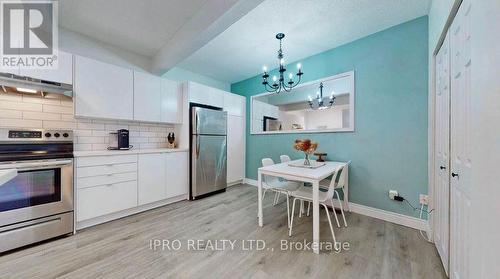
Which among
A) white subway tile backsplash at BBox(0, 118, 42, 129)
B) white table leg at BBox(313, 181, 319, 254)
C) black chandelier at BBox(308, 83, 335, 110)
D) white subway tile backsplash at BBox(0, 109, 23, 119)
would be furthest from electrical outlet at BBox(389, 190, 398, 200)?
white subway tile backsplash at BBox(0, 109, 23, 119)

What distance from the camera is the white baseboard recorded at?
2.07m

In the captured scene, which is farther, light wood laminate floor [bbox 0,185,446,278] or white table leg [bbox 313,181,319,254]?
white table leg [bbox 313,181,319,254]

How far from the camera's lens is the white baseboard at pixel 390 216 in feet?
6.78

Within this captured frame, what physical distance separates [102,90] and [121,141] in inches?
28.1

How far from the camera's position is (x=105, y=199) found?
2178 mm

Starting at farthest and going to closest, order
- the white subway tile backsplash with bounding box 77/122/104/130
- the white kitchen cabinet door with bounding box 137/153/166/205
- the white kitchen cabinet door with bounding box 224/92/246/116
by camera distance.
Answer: the white kitchen cabinet door with bounding box 224/92/246/116
the white kitchen cabinet door with bounding box 137/153/166/205
the white subway tile backsplash with bounding box 77/122/104/130

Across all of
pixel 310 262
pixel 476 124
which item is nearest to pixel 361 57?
pixel 476 124

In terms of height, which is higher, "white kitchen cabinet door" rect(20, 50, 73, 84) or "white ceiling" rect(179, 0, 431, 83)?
"white ceiling" rect(179, 0, 431, 83)

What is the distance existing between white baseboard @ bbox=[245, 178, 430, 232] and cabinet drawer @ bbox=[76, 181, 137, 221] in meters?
2.95

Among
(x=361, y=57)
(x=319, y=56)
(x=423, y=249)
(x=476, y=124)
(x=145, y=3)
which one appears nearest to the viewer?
(x=476, y=124)

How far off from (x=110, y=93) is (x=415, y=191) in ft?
13.2

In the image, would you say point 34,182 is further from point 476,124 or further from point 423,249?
point 423,249

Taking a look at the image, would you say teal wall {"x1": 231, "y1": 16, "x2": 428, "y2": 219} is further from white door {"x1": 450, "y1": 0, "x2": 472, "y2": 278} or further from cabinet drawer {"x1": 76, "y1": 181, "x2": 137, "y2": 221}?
cabinet drawer {"x1": 76, "y1": 181, "x2": 137, "y2": 221}

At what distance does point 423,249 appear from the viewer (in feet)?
5.57
